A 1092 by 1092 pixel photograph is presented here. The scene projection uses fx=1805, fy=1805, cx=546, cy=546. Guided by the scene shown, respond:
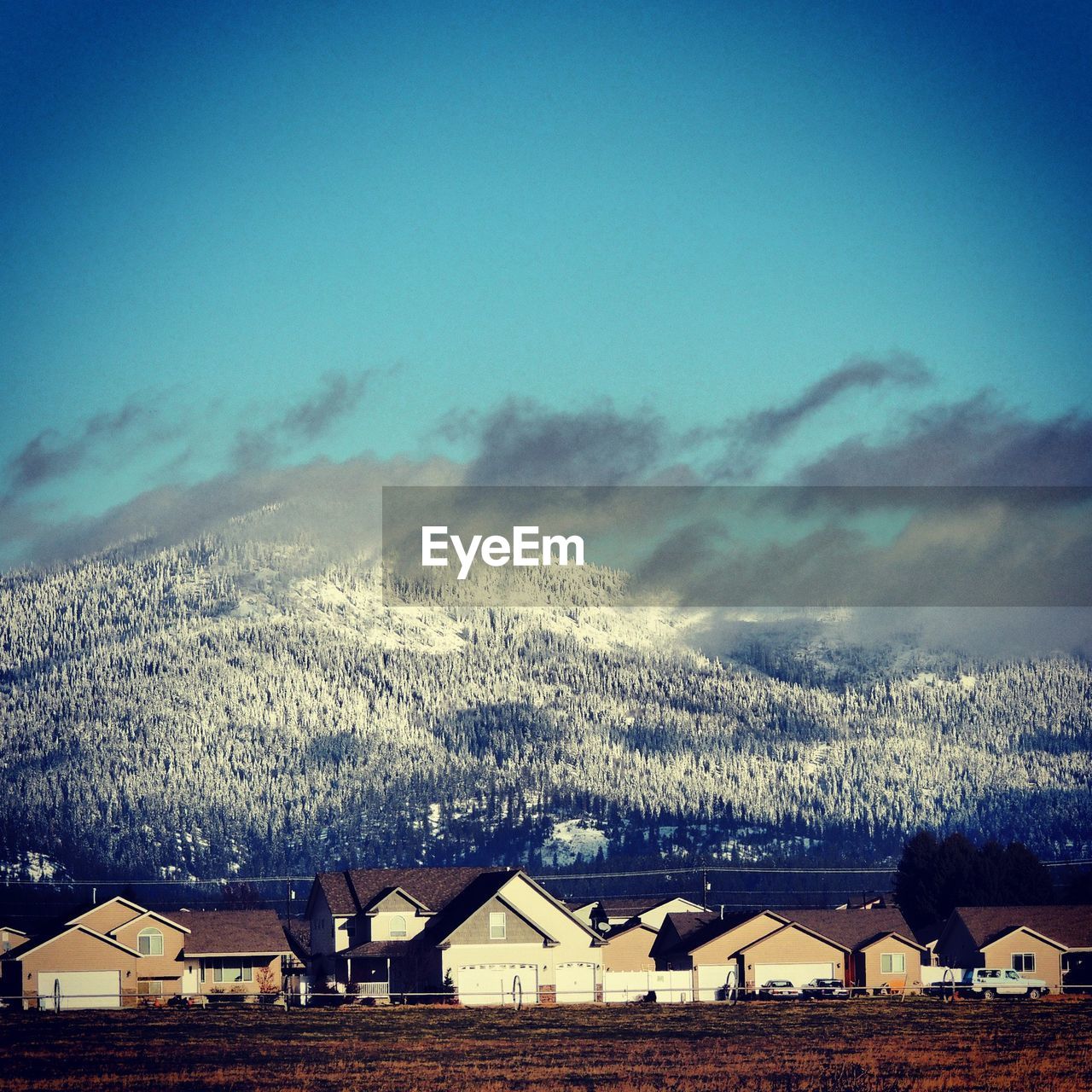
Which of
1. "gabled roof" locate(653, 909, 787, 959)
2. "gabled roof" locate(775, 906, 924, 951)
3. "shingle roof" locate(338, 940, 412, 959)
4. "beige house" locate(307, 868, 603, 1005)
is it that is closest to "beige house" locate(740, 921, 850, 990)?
"gabled roof" locate(653, 909, 787, 959)

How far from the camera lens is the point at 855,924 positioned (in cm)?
11131

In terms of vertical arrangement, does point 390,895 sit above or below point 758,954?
above

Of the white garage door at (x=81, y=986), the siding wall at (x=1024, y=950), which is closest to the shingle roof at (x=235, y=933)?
the white garage door at (x=81, y=986)

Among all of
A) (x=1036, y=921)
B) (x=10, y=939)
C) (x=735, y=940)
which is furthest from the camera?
(x=10, y=939)

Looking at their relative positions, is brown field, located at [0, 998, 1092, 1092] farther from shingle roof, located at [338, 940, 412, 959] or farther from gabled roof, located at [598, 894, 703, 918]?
gabled roof, located at [598, 894, 703, 918]

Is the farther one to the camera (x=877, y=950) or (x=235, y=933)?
(x=877, y=950)

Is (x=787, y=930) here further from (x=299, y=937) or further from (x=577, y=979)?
(x=299, y=937)

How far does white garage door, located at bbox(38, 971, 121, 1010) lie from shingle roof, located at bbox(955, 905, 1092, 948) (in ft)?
168

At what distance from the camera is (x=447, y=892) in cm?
10412

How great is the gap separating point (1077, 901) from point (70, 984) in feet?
240

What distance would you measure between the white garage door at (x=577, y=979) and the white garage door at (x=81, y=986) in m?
22.8

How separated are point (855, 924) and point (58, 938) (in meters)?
47.6

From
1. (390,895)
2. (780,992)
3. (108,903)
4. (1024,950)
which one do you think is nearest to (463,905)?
(390,895)

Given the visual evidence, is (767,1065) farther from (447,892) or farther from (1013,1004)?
(447,892)
